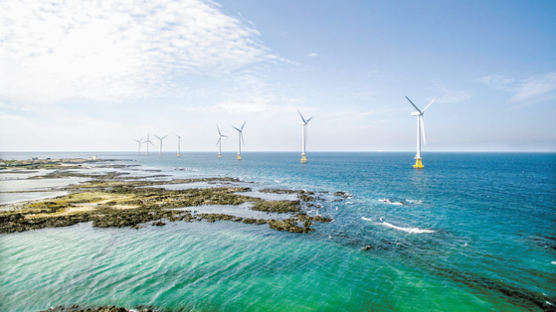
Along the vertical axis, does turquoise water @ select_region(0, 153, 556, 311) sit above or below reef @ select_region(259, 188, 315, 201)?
below

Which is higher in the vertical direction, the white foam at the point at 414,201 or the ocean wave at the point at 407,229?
the white foam at the point at 414,201

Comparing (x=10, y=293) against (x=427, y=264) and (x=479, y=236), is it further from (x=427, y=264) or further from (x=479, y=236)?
(x=479, y=236)

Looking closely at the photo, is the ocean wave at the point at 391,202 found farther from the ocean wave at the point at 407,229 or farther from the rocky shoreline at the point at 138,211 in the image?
the ocean wave at the point at 407,229

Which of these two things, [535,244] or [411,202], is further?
[411,202]

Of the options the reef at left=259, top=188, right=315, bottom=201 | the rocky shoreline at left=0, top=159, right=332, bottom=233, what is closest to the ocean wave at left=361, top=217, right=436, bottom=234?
the rocky shoreline at left=0, top=159, right=332, bottom=233

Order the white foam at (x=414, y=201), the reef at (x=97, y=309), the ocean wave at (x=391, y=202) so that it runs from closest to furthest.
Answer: the reef at (x=97, y=309)
the ocean wave at (x=391, y=202)
the white foam at (x=414, y=201)

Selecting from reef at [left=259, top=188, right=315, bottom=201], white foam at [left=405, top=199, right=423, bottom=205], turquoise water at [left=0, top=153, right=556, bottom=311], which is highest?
reef at [left=259, top=188, right=315, bottom=201]

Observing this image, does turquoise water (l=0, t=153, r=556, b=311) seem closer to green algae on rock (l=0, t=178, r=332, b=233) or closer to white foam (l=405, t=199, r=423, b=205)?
green algae on rock (l=0, t=178, r=332, b=233)

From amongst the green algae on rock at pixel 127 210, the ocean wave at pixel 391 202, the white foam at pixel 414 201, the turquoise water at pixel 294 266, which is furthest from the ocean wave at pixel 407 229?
the white foam at pixel 414 201

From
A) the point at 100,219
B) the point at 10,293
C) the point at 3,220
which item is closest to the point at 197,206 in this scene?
the point at 100,219

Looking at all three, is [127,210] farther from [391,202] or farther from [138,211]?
[391,202]

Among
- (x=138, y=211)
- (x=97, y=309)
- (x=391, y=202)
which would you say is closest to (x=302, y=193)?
(x=391, y=202)
